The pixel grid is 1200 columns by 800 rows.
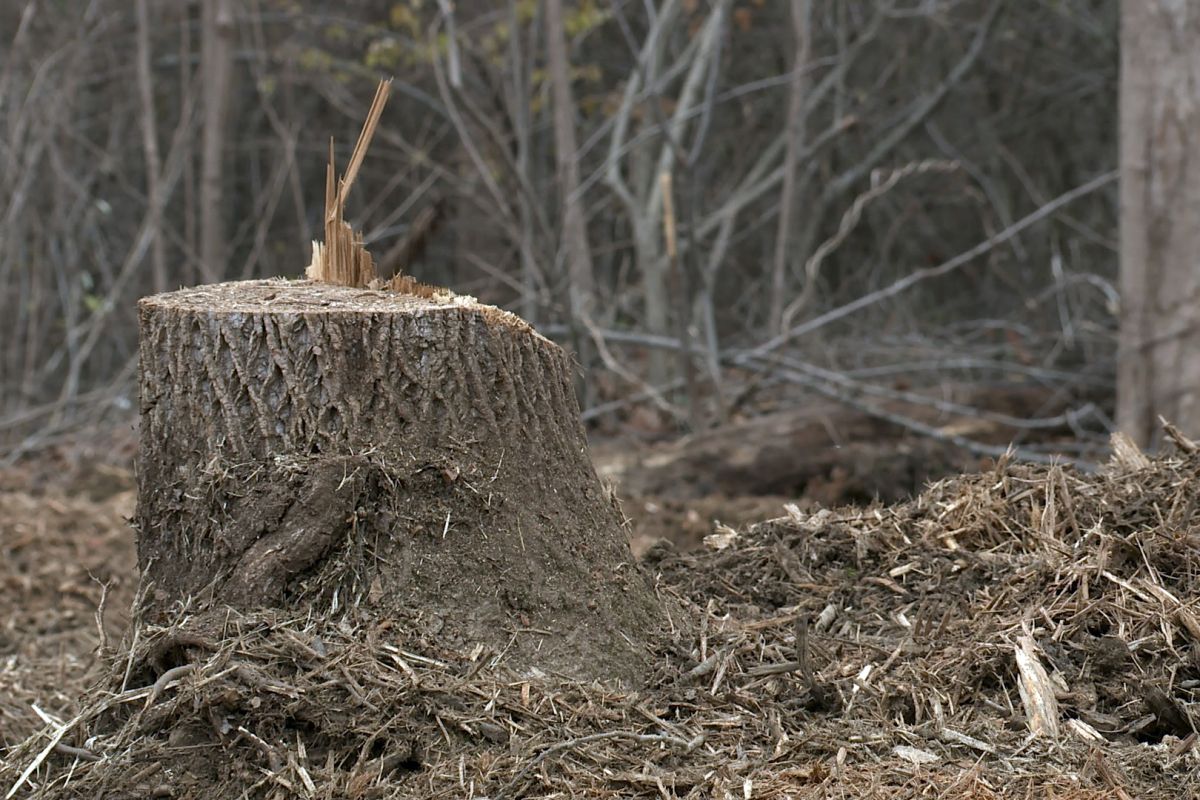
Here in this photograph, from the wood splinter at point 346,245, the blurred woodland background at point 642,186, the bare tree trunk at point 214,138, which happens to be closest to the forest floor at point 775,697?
the wood splinter at point 346,245

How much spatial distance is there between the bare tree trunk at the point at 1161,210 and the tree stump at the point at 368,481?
14.9 feet

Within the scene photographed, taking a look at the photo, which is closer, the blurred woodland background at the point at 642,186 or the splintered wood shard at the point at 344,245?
the splintered wood shard at the point at 344,245

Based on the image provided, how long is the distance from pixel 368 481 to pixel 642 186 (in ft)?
21.7

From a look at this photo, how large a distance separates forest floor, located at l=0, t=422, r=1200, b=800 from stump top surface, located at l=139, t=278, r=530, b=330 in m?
0.65

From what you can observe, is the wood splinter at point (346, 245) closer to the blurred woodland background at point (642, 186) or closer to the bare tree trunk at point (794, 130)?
the blurred woodland background at point (642, 186)

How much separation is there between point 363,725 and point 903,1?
10112 millimetres

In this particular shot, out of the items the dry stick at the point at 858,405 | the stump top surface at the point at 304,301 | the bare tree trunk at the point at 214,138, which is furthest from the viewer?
the bare tree trunk at the point at 214,138

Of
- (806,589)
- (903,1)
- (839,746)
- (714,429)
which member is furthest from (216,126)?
(839,746)

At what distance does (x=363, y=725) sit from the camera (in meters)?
2.32

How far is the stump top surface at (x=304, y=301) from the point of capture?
266 cm

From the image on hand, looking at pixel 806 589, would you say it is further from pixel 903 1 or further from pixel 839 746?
pixel 903 1

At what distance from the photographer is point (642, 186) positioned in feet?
29.3

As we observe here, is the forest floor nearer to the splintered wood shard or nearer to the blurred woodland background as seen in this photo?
the splintered wood shard

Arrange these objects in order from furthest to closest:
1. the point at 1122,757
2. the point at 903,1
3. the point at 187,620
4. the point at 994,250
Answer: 1. the point at 994,250
2. the point at 903,1
3. the point at 187,620
4. the point at 1122,757
